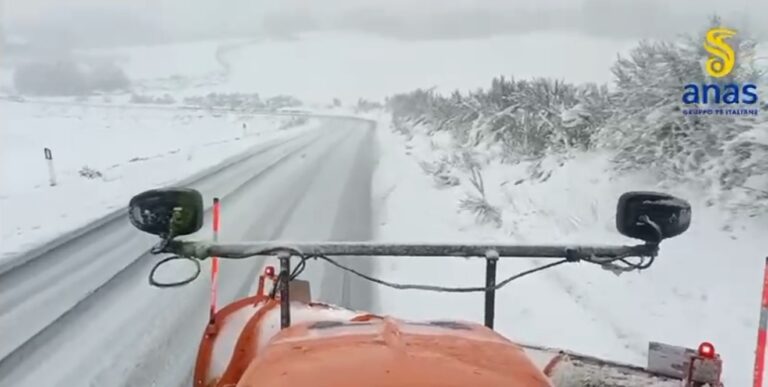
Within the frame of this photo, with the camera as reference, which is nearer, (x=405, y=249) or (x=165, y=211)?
(x=165, y=211)

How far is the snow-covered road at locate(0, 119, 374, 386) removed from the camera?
14.7 ft

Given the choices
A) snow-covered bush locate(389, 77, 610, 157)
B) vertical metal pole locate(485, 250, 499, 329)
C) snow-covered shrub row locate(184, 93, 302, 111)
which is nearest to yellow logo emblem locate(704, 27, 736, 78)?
snow-covered bush locate(389, 77, 610, 157)

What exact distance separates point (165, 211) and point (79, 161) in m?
18.4

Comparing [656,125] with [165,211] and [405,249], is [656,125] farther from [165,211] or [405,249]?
[165,211]

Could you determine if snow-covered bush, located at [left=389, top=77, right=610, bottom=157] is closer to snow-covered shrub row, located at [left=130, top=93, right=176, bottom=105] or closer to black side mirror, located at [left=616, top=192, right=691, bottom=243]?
black side mirror, located at [left=616, top=192, right=691, bottom=243]

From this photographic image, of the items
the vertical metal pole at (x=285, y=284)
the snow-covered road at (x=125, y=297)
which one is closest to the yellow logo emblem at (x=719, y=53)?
the snow-covered road at (x=125, y=297)

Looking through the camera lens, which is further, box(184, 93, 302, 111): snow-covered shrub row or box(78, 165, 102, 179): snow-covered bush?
box(184, 93, 302, 111): snow-covered shrub row

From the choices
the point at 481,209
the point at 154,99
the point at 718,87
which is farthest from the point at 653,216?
the point at 154,99

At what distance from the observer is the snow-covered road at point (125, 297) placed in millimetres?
4469

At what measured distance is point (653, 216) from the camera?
2.05 meters

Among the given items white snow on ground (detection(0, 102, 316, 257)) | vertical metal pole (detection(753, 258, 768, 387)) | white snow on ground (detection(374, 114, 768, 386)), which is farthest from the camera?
white snow on ground (detection(0, 102, 316, 257))

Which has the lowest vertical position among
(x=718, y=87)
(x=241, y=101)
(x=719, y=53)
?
(x=241, y=101)

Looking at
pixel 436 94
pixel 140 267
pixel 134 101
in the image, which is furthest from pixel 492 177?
pixel 134 101

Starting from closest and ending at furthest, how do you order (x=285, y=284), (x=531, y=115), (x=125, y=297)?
1. (x=285, y=284)
2. (x=125, y=297)
3. (x=531, y=115)
